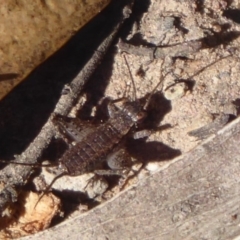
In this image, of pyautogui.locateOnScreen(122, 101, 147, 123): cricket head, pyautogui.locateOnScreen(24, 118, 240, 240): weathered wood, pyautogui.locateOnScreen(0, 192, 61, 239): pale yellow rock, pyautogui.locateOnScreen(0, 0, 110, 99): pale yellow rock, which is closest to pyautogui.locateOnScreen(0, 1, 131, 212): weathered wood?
pyautogui.locateOnScreen(0, 192, 61, 239): pale yellow rock

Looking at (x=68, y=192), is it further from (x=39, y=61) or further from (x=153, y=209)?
(x=39, y=61)

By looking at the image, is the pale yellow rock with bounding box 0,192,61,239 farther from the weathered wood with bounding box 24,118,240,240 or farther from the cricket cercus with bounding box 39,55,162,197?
the weathered wood with bounding box 24,118,240,240

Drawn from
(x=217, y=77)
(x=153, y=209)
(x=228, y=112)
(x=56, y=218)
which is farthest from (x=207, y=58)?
(x=56, y=218)

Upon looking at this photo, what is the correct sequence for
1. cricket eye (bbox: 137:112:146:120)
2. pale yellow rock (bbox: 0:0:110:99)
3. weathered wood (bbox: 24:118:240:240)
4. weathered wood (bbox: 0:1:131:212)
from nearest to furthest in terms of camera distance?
pale yellow rock (bbox: 0:0:110:99) < weathered wood (bbox: 24:118:240:240) < weathered wood (bbox: 0:1:131:212) < cricket eye (bbox: 137:112:146:120)

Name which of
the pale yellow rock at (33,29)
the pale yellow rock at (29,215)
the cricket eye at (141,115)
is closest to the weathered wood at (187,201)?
the pale yellow rock at (29,215)

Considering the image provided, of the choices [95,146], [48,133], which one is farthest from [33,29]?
[95,146]

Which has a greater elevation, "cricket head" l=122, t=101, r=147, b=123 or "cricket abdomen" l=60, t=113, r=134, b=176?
"cricket head" l=122, t=101, r=147, b=123

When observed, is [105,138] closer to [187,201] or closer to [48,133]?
[48,133]

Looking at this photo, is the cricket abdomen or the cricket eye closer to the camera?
the cricket abdomen
